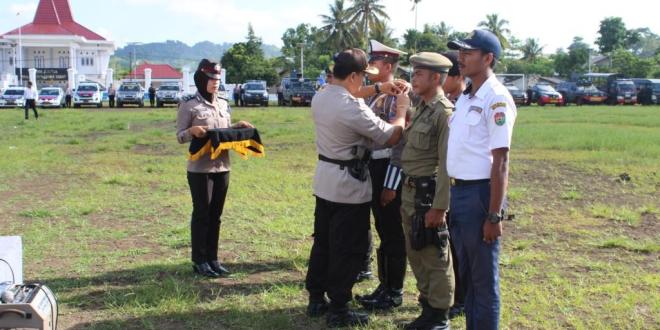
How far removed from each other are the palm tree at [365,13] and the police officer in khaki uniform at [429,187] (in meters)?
63.4

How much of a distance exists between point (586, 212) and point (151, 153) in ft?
31.5

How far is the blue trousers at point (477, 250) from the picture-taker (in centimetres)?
348

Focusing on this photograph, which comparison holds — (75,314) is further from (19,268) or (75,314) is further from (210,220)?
(210,220)

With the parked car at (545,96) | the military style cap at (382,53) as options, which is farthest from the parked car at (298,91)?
Answer: the military style cap at (382,53)

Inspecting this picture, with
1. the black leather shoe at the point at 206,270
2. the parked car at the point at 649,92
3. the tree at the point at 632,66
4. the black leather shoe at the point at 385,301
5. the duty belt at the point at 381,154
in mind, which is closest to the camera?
the black leather shoe at the point at 385,301

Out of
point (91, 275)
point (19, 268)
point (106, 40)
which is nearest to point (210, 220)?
point (91, 275)

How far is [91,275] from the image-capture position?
18.2ft

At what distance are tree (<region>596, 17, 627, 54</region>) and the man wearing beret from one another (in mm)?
89109

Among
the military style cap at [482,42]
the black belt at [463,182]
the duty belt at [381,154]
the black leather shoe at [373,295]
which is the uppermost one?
the military style cap at [482,42]

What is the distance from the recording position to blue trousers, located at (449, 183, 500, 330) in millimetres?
3482

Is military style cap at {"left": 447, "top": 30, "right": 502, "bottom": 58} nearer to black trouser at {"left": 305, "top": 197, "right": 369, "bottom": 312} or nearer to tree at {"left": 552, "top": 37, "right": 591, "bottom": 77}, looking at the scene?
black trouser at {"left": 305, "top": 197, "right": 369, "bottom": 312}

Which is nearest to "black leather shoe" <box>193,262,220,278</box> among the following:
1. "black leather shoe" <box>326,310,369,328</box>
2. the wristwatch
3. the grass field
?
the grass field

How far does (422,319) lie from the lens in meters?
4.27

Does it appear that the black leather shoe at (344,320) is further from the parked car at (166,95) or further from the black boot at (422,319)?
the parked car at (166,95)
